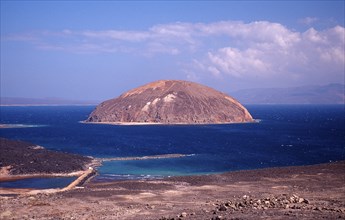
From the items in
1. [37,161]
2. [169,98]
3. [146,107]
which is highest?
[169,98]

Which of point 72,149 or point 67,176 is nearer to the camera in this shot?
point 67,176

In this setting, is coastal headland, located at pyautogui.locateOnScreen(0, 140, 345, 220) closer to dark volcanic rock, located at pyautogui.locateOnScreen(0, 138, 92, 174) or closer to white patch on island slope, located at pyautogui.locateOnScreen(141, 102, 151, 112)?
dark volcanic rock, located at pyautogui.locateOnScreen(0, 138, 92, 174)

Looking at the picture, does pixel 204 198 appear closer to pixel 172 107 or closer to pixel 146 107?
pixel 172 107

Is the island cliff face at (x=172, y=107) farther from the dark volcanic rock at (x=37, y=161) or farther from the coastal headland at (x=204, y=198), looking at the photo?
the coastal headland at (x=204, y=198)

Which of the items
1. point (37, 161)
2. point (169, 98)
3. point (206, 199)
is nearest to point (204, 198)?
point (206, 199)

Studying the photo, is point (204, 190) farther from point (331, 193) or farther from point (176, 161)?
point (176, 161)

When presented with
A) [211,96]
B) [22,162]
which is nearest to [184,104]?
[211,96]

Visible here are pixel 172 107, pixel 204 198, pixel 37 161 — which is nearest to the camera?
pixel 204 198
